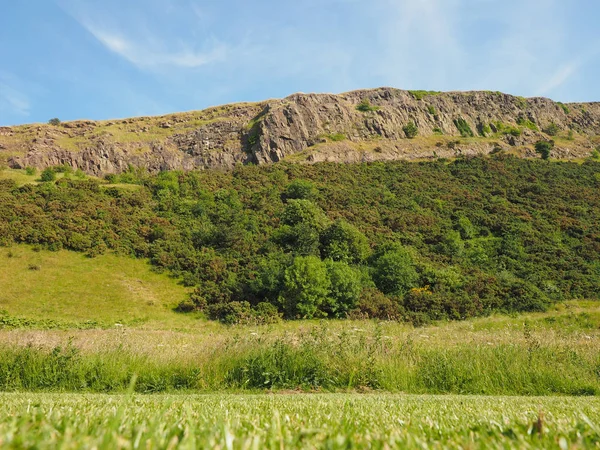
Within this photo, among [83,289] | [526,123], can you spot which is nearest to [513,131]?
[526,123]

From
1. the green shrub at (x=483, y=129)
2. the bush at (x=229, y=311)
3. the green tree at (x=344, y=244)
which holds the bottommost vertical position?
the bush at (x=229, y=311)

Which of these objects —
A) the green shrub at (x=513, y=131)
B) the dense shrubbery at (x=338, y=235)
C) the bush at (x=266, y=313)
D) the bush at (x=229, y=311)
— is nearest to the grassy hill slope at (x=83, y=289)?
the dense shrubbery at (x=338, y=235)

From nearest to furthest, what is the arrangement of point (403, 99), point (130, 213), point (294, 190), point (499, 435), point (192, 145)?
point (499, 435) → point (130, 213) → point (294, 190) → point (192, 145) → point (403, 99)

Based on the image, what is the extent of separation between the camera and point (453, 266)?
3656cm

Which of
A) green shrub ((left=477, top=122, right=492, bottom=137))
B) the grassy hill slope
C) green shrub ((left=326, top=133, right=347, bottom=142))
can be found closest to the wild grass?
the grassy hill slope

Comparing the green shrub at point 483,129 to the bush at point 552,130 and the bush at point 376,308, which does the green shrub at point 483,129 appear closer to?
the bush at point 552,130

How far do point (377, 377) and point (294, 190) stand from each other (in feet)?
137

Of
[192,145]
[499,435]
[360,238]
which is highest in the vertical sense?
[192,145]

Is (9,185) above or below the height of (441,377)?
above

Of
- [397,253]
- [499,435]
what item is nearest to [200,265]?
[397,253]

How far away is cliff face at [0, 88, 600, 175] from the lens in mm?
68000

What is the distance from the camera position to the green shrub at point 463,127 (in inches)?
3223

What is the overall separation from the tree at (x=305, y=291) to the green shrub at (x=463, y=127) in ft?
213

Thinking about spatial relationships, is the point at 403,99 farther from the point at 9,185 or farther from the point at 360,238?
the point at 9,185
